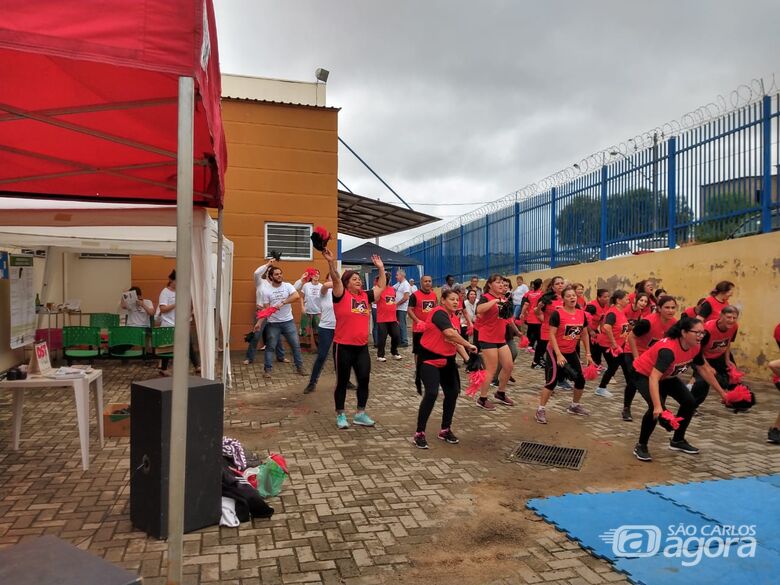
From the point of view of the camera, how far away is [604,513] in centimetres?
411

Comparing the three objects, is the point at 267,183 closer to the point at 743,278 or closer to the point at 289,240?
the point at 289,240

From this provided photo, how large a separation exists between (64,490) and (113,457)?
81cm

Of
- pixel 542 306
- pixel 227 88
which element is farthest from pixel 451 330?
pixel 227 88

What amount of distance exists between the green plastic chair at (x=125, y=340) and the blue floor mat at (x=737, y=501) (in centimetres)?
904

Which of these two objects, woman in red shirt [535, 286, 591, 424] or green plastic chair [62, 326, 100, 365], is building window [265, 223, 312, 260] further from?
woman in red shirt [535, 286, 591, 424]

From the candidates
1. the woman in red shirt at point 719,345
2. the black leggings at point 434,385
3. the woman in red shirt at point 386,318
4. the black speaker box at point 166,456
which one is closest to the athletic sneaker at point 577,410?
the woman in red shirt at point 719,345

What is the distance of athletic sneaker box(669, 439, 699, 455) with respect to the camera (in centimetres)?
561

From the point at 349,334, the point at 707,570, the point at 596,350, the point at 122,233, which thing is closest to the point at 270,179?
the point at 122,233

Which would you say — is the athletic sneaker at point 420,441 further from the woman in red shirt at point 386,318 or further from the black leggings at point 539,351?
the black leggings at point 539,351

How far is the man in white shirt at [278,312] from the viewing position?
30.9ft

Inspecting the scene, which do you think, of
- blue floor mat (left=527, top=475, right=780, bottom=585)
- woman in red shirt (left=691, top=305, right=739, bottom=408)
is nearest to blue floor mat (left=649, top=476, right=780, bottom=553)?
blue floor mat (left=527, top=475, right=780, bottom=585)

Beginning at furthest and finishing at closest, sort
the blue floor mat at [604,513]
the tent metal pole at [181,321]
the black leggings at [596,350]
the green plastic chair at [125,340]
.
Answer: the green plastic chair at [125,340] → the black leggings at [596,350] → the blue floor mat at [604,513] → the tent metal pole at [181,321]

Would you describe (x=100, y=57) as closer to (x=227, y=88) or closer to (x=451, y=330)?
(x=451, y=330)

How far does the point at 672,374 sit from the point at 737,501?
1354 millimetres
